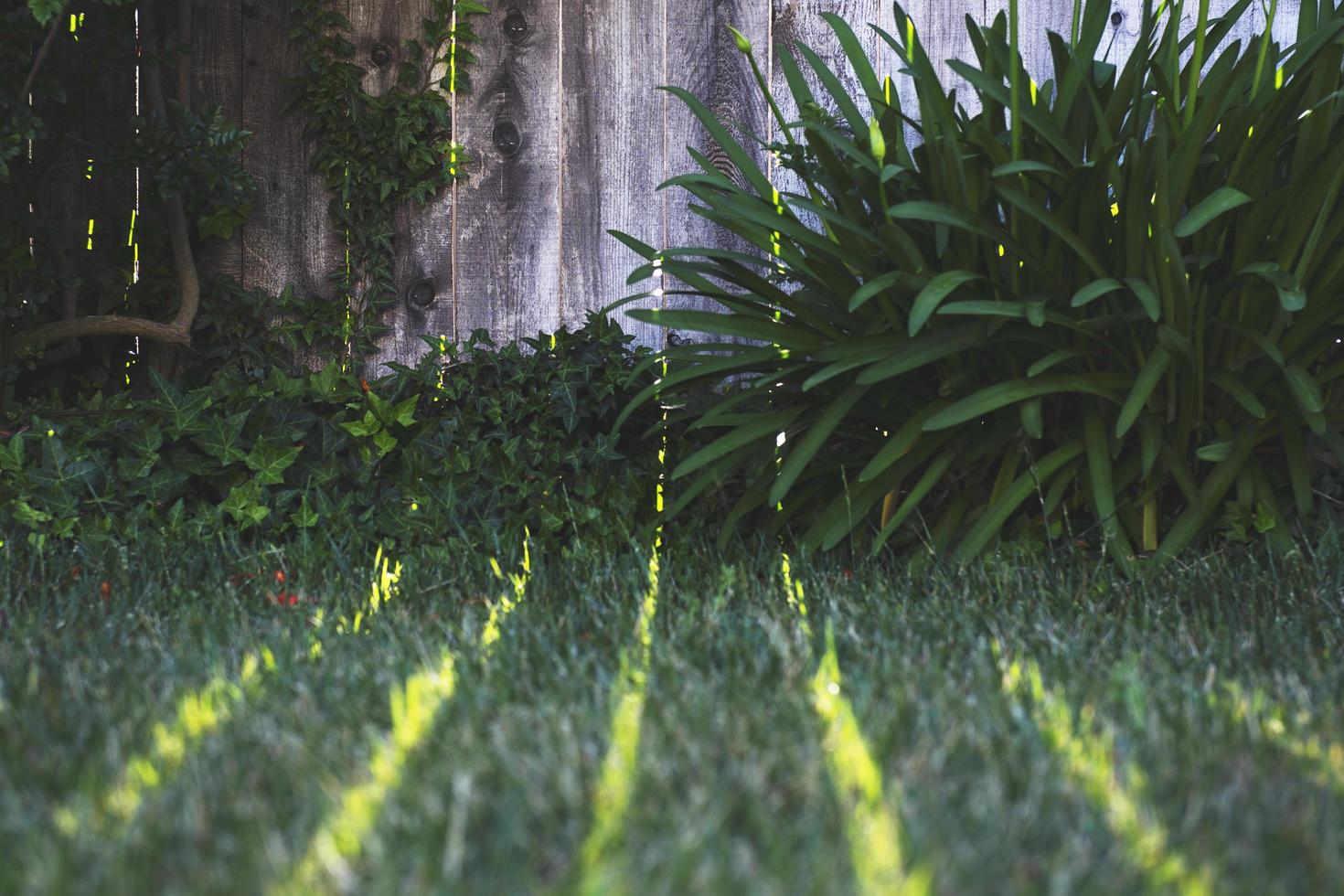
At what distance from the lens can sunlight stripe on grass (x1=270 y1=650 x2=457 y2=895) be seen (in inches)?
34.1

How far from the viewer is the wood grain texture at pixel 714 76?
2939 mm

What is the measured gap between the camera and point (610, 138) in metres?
2.98

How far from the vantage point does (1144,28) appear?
87.3 inches

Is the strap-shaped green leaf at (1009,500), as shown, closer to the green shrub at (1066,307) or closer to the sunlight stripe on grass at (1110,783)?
the green shrub at (1066,307)

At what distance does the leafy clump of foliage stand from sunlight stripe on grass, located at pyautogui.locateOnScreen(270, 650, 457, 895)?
964 millimetres

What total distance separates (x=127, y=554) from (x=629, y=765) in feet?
4.97

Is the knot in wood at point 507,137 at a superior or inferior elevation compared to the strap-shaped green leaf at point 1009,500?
superior

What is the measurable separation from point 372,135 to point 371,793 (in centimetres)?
233

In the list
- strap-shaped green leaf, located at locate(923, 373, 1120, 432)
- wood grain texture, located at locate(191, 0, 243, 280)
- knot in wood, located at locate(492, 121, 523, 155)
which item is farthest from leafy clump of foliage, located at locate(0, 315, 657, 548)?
strap-shaped green leaf, located at locate(923, 373, 1120, 432)

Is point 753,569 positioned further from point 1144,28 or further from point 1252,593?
point 1144,28

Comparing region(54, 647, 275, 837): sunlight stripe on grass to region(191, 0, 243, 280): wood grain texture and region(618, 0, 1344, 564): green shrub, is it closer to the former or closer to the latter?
region(618, 0, 1344, 564): green shrub

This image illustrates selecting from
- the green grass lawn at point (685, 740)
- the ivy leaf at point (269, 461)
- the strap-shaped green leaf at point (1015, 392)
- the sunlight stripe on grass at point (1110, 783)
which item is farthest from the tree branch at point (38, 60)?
the sunlight stripe on grass at point (1110, 783)

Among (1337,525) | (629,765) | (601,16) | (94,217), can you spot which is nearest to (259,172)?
(94,217)

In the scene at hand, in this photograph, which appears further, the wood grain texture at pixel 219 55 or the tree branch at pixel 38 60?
the wood grain texture at pixel 219 55
